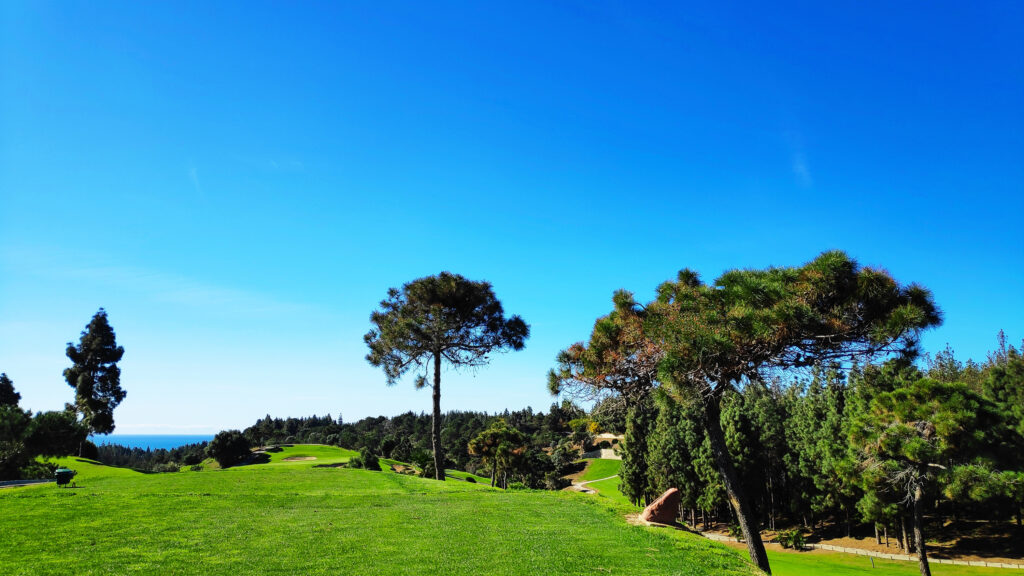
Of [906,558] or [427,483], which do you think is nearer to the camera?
[427,483]

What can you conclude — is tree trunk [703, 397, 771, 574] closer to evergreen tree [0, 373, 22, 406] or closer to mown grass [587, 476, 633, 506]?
mown grass [587, 476, 633, 506]

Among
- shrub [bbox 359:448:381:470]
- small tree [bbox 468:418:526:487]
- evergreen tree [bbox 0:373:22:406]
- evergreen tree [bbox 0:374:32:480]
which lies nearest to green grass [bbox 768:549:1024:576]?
small tree [bbox 468:418:526:487]

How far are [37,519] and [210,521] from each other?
3424 millimetres

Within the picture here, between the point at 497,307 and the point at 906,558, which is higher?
the point at 497,307

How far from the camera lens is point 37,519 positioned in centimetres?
1056

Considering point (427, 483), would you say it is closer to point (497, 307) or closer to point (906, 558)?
point (497, 307)

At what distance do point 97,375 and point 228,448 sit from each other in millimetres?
15251

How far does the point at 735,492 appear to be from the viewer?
12.3m

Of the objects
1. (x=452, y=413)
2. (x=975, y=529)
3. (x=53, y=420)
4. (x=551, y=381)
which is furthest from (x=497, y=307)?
(x=452, y=413)

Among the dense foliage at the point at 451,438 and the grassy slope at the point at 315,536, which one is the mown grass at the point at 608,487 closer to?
the dense foliage at the point at 451,438

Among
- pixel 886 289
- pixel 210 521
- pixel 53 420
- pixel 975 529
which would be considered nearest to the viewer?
pixel 886 289

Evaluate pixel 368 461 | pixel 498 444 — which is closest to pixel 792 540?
pixel 498 444

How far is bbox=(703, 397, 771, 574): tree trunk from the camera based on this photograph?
12.0 metres

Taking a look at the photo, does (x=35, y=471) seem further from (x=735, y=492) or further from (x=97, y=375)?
(x=735, y=492)
